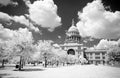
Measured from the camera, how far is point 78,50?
128m

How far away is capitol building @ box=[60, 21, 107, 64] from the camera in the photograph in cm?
12877

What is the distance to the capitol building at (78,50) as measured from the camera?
12877 centimetres

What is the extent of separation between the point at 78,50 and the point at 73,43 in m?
11.8

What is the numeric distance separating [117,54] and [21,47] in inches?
2171

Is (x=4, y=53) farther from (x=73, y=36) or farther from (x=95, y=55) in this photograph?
(x=95, y=55)

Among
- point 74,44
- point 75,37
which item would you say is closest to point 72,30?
point 75,37

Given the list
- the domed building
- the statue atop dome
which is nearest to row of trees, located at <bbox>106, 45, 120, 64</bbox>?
the domed building

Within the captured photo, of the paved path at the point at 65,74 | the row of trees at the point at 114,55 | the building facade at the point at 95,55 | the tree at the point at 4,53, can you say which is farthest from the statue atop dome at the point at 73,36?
the paved path at the point at 65,74

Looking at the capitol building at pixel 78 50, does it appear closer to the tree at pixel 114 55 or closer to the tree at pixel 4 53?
the tree at pixel 114 55

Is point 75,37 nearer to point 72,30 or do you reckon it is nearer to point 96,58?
point 72,30

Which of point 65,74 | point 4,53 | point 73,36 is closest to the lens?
point 65,74

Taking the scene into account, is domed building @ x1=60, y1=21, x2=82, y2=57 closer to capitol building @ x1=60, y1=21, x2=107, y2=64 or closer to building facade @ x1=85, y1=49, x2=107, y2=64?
capitol building @ x1=60, y1=21, x2=107, y2=64

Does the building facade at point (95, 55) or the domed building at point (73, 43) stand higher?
the domed building at point (73, 43)

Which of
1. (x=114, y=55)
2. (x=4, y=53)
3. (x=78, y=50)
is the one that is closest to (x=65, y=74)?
(x=4, y=53)
